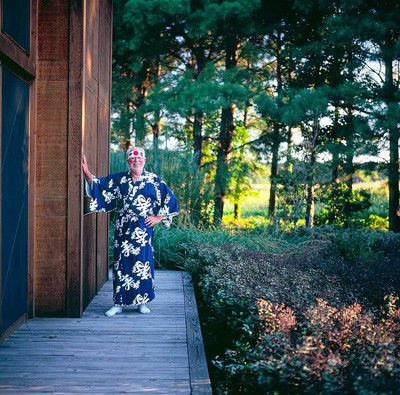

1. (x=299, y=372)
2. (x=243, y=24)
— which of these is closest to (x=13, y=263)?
(x=299, y=372)

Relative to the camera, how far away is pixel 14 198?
3.49 meters

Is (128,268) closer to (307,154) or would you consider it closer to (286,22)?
(307,154)

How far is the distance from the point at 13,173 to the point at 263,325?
1.79 meters

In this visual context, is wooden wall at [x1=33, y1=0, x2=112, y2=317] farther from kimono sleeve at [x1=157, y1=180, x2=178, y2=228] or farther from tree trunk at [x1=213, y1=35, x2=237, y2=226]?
tree trunk at [x1=213, y1=35, x2=237, y2=226]

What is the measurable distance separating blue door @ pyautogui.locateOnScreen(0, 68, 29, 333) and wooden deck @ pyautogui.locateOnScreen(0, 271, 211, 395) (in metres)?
0.25

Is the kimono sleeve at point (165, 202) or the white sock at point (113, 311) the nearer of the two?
the white sock at point (113, 311)

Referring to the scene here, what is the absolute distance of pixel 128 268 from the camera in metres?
4.25

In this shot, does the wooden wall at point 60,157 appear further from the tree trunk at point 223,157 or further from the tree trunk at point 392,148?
the tree trunk at point 223,157

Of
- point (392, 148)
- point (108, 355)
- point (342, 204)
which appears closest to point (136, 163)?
point (108, 355)

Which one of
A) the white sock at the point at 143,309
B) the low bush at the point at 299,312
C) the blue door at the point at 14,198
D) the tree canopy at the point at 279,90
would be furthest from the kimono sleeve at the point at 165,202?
the tree canopy at the point at 279,90

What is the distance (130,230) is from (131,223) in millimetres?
55

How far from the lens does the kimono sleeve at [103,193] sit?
424 cm

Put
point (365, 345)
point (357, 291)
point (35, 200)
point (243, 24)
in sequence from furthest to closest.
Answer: point (243, 24) → point (357, 291) → point (35, 200) → point (365, 345)

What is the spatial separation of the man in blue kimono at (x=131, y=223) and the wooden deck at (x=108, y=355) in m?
0.19
